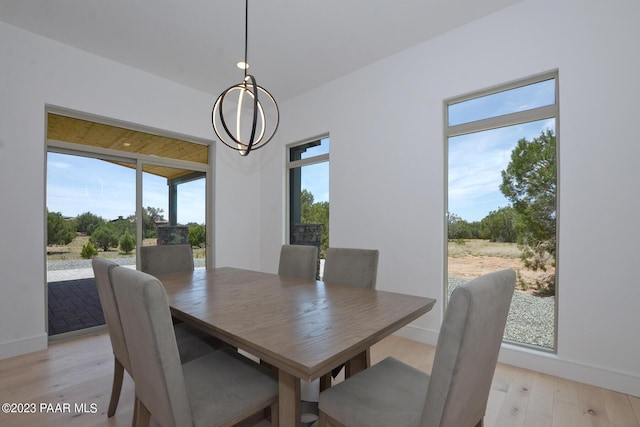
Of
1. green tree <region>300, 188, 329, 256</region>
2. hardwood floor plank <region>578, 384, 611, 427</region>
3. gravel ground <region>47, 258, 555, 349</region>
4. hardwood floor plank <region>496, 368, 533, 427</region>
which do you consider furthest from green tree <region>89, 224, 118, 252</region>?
hardwood floor plank <region>578, 384, 611, 427</region>

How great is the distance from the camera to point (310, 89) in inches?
160

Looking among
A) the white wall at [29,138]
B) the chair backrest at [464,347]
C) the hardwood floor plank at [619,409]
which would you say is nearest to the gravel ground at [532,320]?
the hardwood floor plank at [619,409]

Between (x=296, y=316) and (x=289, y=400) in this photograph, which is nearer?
(x=289, y=400)

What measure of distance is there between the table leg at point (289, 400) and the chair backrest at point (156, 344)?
0.34 metres

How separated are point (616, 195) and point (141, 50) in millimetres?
4405

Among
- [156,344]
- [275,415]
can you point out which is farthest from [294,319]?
[156,344]

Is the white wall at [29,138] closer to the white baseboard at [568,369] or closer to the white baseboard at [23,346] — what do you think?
the white baseboard at [23,346]

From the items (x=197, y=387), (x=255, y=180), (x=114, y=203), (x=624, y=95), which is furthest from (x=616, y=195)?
(x=114, y=203)

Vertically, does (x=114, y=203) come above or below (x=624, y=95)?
below

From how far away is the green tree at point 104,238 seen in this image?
329 centimetres

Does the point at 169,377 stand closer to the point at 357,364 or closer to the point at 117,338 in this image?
the point at 117,338

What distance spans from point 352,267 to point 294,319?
37.9 inches

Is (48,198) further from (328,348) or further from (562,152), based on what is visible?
(562,152)

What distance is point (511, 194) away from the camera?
257 cm
